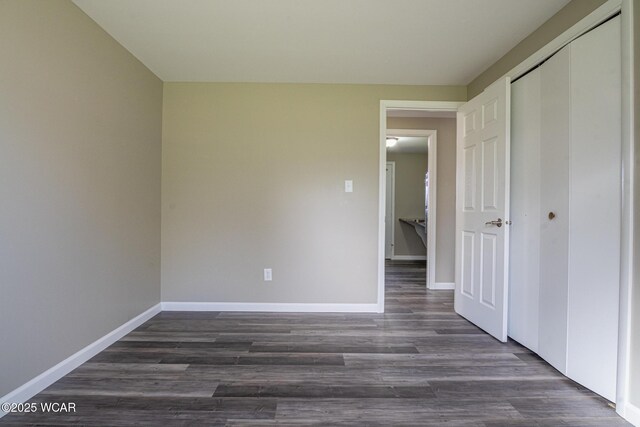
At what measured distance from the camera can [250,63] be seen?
2.36 m

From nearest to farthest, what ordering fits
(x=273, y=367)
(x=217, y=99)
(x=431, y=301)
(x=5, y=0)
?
(x=5, y=0), (x=273, y=367), (x=217, y=99), (x=431, y=301)

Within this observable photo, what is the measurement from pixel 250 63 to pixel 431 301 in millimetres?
2985

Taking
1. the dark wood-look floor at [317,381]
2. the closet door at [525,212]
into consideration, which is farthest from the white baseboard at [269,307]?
the closet door at [525,212]

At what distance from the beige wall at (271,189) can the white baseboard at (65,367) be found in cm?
58

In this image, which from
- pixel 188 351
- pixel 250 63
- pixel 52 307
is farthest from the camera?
pixel 250 63

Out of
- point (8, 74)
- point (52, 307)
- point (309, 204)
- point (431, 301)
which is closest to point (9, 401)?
point (52, 307)

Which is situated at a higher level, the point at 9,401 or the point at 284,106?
the point at 284,106

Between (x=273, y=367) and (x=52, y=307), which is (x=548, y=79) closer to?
(x=273, y=367)

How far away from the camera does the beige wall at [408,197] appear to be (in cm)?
586

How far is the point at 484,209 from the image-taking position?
229cm

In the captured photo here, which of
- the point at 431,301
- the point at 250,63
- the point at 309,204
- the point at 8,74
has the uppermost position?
the point at 250,63

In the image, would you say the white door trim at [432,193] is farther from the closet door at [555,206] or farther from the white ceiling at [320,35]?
the closet door at [555,206]

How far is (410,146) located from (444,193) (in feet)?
6.08

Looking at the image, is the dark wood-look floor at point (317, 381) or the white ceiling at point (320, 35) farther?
the white ceiling at point (320, 35)
